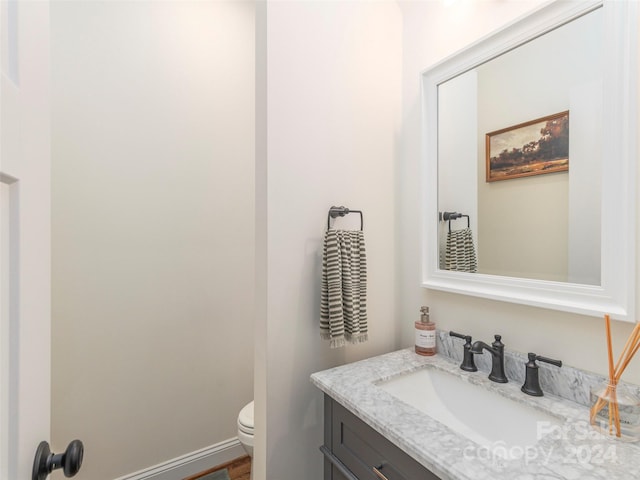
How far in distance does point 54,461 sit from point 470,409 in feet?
3.47

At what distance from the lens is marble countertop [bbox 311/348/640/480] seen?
2.04 feet

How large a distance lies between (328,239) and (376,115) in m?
0.62

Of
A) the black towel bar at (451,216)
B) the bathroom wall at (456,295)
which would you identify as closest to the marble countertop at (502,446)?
the bathroom wall at (456,295)

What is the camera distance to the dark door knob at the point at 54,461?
1.61 ft

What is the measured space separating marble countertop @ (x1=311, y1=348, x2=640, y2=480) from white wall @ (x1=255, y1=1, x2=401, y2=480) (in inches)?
9.6

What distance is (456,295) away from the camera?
1.24 m

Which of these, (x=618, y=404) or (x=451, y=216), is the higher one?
(x=451, y=216)

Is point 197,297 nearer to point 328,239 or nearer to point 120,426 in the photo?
point 120,426

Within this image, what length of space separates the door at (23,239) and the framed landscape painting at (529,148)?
1.25 metres

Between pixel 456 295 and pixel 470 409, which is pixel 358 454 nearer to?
pixel 470 409

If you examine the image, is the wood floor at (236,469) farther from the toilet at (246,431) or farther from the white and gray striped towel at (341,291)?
the white and gray striped towel at (341,291)

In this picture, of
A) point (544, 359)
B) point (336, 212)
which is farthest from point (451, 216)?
point (544, 359)

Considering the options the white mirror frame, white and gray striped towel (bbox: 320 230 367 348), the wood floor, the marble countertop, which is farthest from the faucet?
the wood floor

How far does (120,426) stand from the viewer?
1.59m
